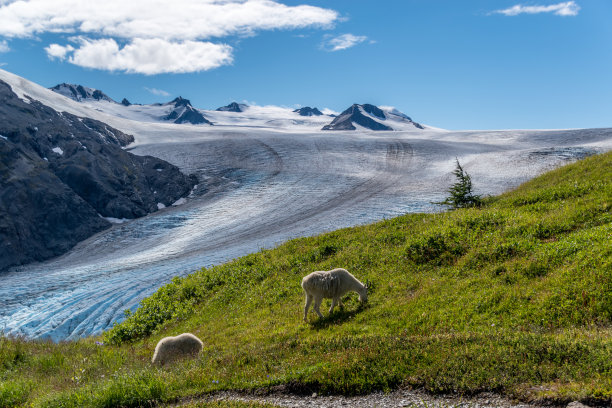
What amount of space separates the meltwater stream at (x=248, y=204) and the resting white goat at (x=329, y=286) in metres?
16.6

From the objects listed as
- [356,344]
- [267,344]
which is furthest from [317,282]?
[356,344]

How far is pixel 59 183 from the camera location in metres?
48.7

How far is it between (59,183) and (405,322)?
1908 inches

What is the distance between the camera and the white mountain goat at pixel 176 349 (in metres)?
12.2

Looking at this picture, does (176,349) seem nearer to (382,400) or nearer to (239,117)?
(382,400)

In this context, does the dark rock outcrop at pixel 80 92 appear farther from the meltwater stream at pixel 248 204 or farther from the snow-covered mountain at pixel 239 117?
the meltwater stream at pixel 248 204

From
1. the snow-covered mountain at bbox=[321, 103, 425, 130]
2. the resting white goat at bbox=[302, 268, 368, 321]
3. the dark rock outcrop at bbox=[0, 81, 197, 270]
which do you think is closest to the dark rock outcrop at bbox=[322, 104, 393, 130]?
the snow-covered mountain at bbox=[321, 103, 425, 130]

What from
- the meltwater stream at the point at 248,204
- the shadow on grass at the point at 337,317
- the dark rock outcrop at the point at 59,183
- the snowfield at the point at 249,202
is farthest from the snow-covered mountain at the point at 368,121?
the shadow on grass at the point at 337,317

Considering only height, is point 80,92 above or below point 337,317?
above

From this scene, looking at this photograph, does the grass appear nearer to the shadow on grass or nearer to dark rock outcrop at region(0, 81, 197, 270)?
the shadow on grass

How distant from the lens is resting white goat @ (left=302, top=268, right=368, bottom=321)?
12.9m

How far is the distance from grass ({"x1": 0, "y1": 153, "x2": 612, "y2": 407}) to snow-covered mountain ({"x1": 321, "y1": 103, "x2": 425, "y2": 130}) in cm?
14684

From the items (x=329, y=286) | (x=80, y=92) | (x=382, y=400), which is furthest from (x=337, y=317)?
(x=80, y=92)

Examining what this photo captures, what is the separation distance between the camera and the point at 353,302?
44.8 ft
